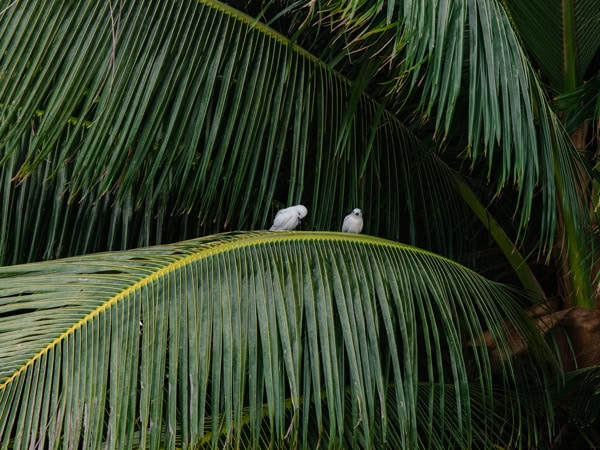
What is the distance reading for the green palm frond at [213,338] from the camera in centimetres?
158

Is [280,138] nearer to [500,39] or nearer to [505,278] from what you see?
[500,39]

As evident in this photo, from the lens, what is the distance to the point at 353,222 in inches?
105

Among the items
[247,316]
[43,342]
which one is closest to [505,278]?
[247,316]

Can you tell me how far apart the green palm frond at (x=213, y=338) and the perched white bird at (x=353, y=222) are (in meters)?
0.46

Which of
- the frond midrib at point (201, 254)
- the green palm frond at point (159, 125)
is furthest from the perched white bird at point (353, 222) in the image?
the frond midrib at point (201, 254)

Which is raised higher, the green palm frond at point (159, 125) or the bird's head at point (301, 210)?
the green palm frond at point (159, 125)

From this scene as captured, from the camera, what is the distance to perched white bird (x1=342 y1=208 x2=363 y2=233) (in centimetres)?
266

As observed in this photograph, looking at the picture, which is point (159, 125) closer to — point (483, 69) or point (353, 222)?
point (353, 222)

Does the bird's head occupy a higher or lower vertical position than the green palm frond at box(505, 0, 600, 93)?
lower

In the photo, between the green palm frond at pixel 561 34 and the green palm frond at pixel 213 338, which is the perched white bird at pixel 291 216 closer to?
the green palm frond at pixel 213 338

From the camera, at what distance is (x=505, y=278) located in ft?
10.9

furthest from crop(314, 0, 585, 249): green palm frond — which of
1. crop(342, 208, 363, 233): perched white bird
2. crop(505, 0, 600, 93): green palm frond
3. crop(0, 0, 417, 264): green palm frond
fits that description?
crop(342, 208, 363, 233): perched white bird

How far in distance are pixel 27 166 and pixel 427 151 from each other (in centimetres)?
139

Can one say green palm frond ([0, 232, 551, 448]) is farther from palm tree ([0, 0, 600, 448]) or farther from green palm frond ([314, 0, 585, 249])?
green palm frond ([314, 0, 585, 249])
